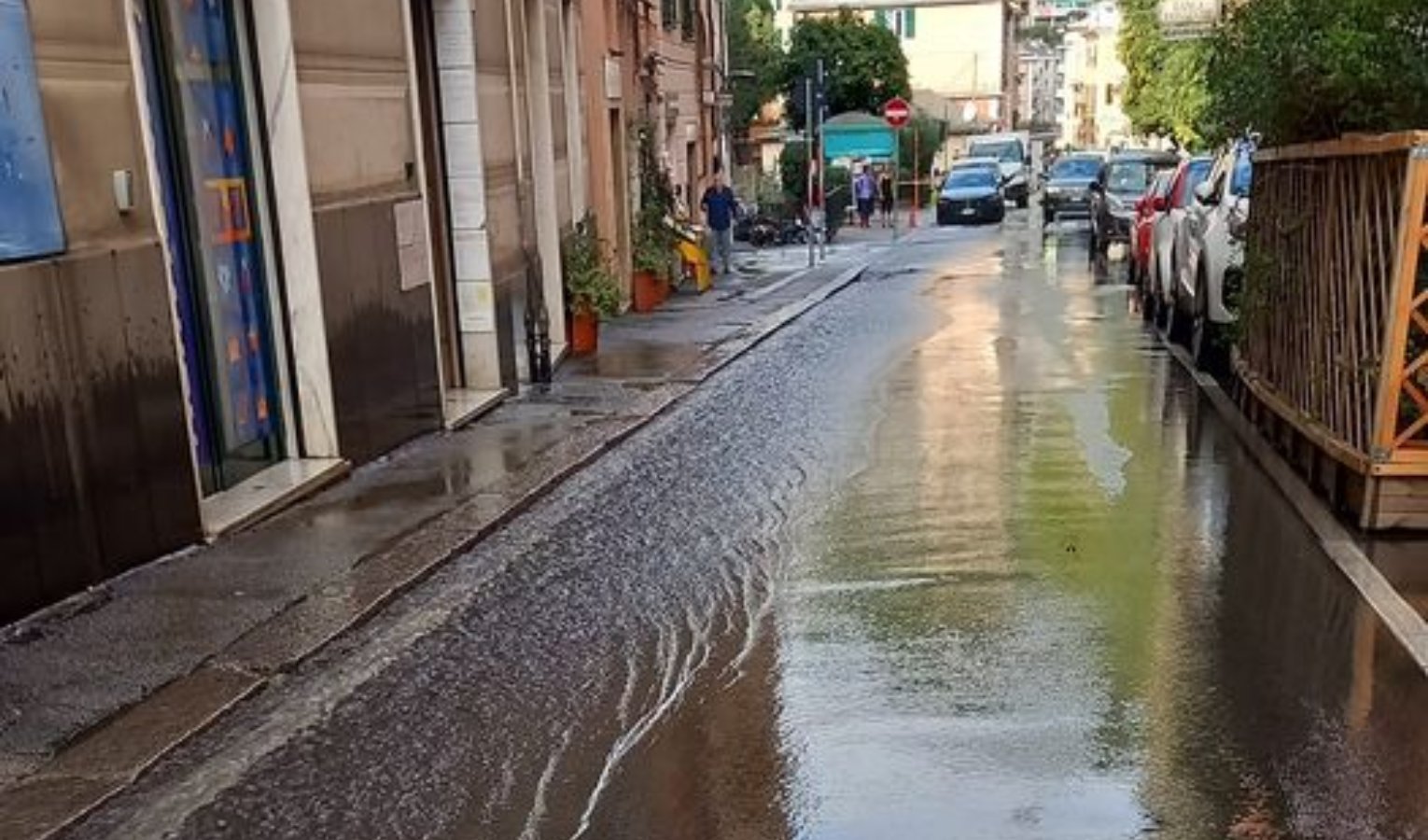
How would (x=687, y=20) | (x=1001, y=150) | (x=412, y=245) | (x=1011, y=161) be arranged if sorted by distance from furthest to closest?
(x=1001, y=150) → (x=1011, y=161) → (x=687, y=20) → (x=412, y=245)

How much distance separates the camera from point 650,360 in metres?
15.6

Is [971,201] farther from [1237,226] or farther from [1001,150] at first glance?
[1237,226]

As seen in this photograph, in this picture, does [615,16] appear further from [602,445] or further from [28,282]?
[28,282]

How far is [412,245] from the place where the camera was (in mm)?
11023

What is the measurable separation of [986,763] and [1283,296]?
5.94m

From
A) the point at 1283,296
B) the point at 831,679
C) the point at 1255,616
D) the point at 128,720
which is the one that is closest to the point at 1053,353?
the point at 1283,296

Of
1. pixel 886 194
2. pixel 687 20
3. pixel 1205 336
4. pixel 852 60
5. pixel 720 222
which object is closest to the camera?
pixel 1205 336

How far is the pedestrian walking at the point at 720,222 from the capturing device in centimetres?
2667

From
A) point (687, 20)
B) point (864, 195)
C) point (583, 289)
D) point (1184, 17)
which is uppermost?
point (687, 20)

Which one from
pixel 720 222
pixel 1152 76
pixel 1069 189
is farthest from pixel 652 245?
pixel 1152 76

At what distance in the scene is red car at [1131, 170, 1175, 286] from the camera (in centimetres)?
1780

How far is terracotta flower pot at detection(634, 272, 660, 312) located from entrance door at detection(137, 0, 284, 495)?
11.4 metres

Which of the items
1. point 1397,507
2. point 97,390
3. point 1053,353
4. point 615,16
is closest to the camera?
point 97,390

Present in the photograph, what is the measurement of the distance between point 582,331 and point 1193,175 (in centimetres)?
649
